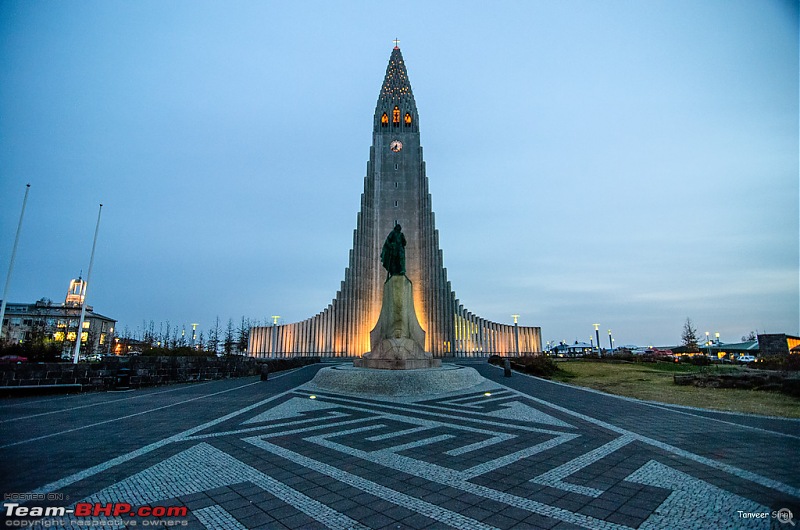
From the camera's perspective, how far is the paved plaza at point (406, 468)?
3.50 m

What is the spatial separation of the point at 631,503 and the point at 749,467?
2582 millimetres

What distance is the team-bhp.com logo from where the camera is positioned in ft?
11.3

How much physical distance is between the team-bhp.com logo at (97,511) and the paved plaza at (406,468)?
0.03m

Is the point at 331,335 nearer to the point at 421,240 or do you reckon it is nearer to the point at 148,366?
the point at 421,240

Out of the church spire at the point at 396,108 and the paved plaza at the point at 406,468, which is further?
the church spire at the point at 396,108

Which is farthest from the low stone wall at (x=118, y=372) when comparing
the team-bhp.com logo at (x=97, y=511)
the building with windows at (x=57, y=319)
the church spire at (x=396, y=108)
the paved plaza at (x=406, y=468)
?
the building with windows at (x=57, y=319)

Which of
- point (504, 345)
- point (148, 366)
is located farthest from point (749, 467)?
point (504, 345)

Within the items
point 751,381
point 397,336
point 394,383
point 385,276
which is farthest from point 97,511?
→ point 385,276

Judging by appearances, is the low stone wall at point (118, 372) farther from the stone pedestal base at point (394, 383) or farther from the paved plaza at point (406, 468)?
the stone pedestal base at point (394, 383)

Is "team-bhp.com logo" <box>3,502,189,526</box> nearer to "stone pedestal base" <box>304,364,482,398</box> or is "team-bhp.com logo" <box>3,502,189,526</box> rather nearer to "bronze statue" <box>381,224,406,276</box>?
"stone pedestal base" <box>304,364,482,398</box>

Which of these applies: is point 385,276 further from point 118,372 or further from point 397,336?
point 118,372

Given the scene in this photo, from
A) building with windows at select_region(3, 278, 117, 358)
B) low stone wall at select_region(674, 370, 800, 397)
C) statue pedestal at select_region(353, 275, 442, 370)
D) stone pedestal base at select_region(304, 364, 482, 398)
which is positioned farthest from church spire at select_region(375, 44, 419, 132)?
building with windows at select_region(3, 278, 117, 358)

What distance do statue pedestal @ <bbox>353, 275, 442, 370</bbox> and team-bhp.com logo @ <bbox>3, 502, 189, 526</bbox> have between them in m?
11.4

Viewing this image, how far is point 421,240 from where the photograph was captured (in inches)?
1890
